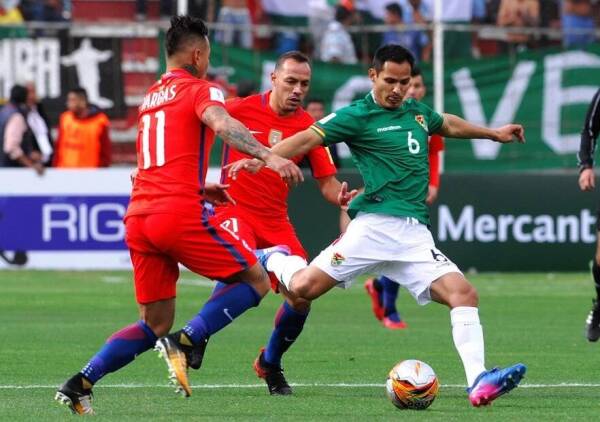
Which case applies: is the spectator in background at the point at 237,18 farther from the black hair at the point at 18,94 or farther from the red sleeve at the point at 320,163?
the red sleeve at the point at 320,163

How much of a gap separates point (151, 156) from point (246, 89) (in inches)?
479

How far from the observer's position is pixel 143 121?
8992 millimetres

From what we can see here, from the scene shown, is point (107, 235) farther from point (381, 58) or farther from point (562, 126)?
Result: point (381, 58)

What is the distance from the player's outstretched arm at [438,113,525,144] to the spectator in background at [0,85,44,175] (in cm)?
1277

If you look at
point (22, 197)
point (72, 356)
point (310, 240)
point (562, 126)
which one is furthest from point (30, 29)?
point (72, 356)

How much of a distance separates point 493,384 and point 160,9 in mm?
15848

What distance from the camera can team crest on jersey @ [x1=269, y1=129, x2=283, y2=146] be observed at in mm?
11000

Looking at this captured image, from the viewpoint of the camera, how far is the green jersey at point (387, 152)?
959 centimetres

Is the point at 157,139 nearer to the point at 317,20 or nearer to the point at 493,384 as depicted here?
the point at 493,384

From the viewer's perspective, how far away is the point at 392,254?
31.4ft

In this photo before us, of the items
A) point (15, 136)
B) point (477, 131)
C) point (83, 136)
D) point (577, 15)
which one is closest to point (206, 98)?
point (477, 131)

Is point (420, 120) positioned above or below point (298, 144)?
above

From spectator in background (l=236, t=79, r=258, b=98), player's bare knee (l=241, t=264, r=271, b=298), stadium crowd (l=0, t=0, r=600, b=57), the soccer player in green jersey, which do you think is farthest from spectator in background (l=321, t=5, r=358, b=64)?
player's bare knee (l=241, t=264, r=271, b=298)

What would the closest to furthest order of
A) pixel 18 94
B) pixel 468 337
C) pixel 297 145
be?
pixel 468 337, pixel 297 145, pixel 18 94
